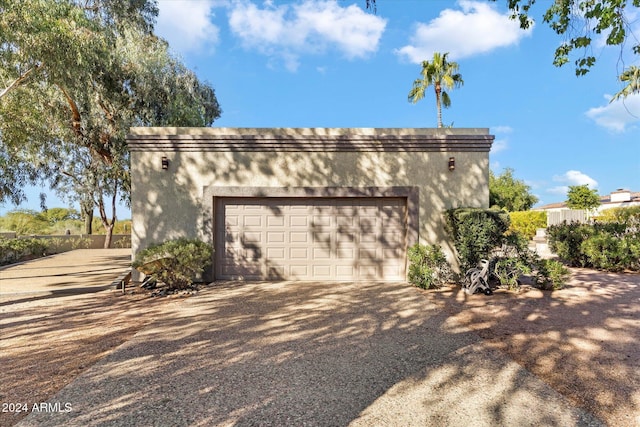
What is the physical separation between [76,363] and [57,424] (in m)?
1.38

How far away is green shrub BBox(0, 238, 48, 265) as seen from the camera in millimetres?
13906

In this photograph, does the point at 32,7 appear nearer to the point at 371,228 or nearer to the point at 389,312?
the point at 371,228

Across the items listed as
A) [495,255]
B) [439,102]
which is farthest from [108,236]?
[439,102]

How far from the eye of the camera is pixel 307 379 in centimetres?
345

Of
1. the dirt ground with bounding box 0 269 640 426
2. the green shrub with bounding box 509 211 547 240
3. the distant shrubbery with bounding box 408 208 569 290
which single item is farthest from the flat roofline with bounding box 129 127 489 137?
the green shrub with bounding box 509 211 547 240

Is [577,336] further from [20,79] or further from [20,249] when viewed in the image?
[20,249]

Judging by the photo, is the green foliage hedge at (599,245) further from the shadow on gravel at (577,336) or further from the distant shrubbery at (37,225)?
the distant shrubbery at (37,225)

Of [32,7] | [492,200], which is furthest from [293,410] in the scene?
[492,200]

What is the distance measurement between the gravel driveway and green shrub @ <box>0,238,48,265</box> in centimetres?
1327

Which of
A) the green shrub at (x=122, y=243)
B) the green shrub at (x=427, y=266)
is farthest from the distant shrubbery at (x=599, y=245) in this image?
the green shrub at (x=122, y=243)

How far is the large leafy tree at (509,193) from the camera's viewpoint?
35.9 m

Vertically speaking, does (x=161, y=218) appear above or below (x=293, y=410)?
above

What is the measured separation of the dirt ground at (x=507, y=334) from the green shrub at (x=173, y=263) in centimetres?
50

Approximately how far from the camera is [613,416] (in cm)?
280
